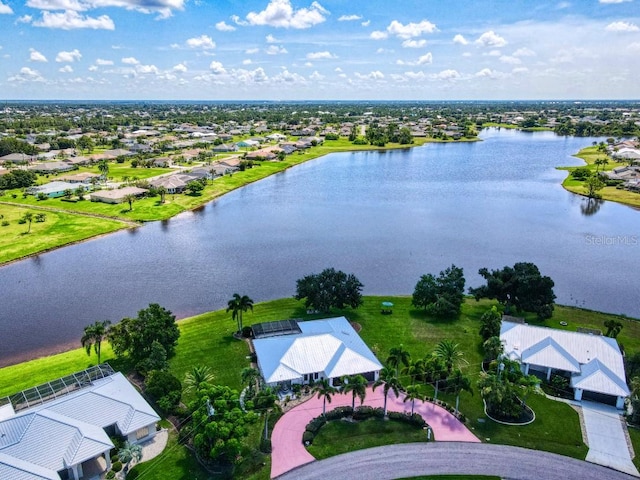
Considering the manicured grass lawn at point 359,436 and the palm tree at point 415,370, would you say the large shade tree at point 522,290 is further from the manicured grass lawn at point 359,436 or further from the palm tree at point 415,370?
the manicured grass lawn at point 359,436

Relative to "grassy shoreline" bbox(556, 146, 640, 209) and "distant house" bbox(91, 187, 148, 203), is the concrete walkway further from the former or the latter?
"distant house" bbox(91, 187, 148, 203)

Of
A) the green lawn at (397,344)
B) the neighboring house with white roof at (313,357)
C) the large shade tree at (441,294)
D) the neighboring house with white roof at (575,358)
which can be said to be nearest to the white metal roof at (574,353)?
the neighboring house with white roof at (575,358)

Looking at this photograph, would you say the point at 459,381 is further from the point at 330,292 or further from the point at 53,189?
the point at 53,189

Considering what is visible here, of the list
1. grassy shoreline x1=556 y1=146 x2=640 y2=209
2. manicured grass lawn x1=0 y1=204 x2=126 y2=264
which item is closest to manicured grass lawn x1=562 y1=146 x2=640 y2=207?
grassy shoreline x1=556 y1=146 x2=640 y2=209

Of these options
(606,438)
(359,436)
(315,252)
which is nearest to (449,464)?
(359,436)

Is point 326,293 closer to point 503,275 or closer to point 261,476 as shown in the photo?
point 503,275

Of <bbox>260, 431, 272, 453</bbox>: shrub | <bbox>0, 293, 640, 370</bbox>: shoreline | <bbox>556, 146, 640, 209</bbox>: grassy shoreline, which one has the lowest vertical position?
<bbox>556, 146, 640, 209</bbox>: grassy shoreline
